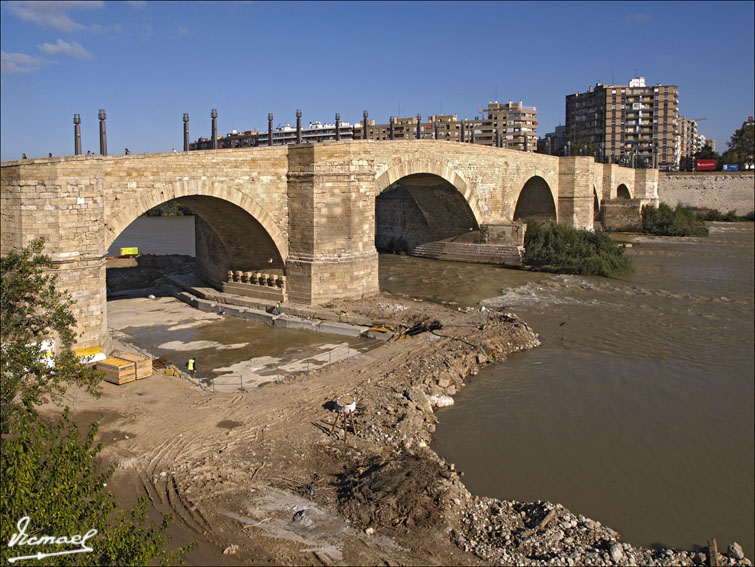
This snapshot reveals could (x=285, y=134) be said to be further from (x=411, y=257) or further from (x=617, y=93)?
(x=617, y=93)

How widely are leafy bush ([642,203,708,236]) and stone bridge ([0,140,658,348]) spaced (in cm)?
869

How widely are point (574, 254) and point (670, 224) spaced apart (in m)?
10.6

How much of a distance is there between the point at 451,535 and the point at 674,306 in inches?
399

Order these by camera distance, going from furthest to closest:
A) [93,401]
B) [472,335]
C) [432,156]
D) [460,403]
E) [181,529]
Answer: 1. [432,156]
2. [472,335]
3. [460,403]
4. [93,401]
5. [181,529]

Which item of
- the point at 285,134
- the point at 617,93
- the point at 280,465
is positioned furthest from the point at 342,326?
the point at 617,93

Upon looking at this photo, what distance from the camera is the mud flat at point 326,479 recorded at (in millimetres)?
5520

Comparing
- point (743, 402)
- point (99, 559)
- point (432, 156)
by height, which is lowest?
point (99, 559)

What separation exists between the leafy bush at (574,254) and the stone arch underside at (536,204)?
21.3 feet

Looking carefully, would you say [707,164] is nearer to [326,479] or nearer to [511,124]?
[511,124]

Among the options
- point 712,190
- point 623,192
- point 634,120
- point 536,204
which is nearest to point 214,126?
point 536,204

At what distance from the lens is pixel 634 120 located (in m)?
69.6

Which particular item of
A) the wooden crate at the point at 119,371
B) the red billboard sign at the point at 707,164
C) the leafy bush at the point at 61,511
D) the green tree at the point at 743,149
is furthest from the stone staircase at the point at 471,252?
the green tree at the point at 743,149

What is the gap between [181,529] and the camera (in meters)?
5.74

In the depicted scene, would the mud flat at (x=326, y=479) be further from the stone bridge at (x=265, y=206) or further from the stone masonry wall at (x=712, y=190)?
the stone masonry wall at (x=712, y=190)
